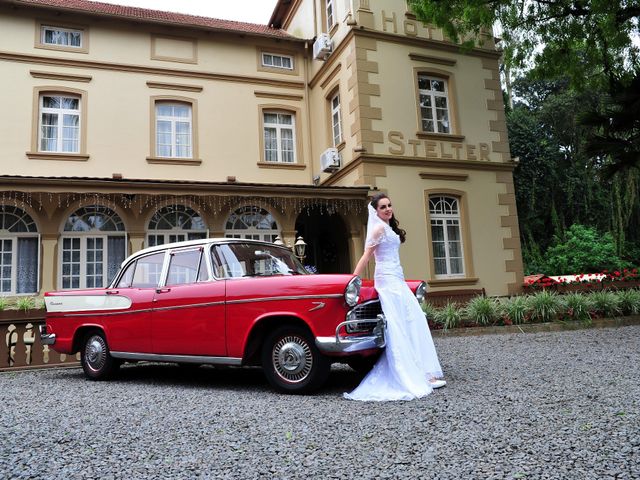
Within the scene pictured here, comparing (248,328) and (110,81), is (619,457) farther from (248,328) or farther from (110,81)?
(110,81)

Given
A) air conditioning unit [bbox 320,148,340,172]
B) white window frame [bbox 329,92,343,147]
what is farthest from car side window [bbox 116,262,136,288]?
white window frame [bbox 329,92,343,147]

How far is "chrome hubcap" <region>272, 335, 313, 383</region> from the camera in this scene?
A: 4.75 m

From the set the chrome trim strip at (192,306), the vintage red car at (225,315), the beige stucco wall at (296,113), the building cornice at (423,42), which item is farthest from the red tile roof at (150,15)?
the chrome trim strip at (192,306)

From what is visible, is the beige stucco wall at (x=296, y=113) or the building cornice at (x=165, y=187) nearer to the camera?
the building cornice at (x=165, y=187)

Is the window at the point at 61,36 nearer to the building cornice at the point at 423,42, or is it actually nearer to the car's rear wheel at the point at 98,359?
the building cornice at the point at 423,42

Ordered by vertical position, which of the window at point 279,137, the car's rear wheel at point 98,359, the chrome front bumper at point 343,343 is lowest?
the car's rear wheel at point 98,359

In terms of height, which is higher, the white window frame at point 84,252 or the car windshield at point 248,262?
the white window frame at point 84,252

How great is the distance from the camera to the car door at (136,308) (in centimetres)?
577

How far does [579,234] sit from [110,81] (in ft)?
61.7

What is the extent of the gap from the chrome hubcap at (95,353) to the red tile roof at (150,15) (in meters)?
11.0

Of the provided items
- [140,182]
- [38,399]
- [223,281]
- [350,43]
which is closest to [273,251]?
[223,281]

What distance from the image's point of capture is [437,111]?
14203 millimetres

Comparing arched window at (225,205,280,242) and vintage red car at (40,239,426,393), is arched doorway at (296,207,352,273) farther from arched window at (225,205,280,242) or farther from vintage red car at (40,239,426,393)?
vintage red car at (40,239,426,393)

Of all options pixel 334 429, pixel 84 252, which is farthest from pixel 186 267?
pixel 84 252
